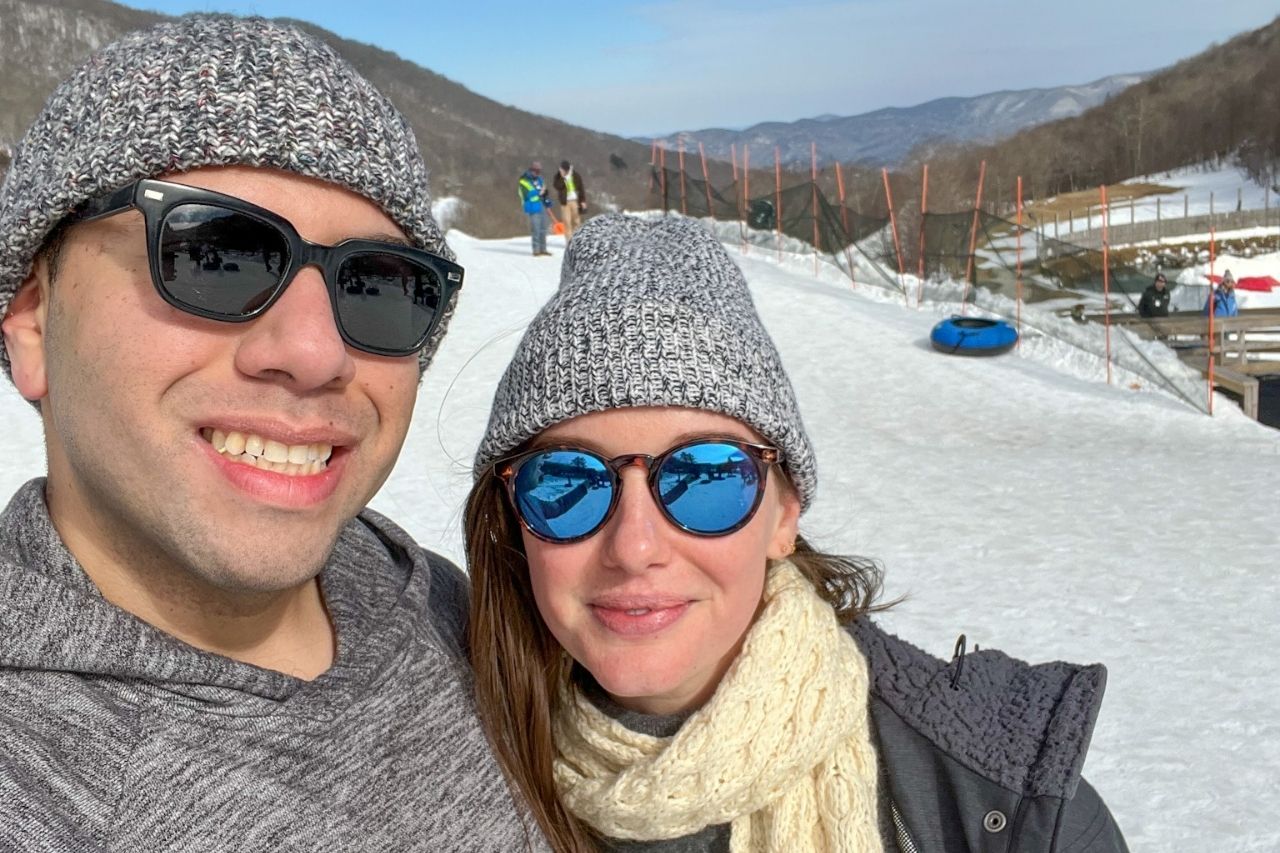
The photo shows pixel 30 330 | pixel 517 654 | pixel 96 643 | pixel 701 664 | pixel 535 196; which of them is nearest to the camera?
pixel 96 643

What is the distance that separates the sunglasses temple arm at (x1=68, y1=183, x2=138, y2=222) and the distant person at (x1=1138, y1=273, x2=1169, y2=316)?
49.0 ft

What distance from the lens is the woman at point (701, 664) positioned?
74.9 inches

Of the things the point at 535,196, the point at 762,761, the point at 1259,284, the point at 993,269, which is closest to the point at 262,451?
the point at 762,761

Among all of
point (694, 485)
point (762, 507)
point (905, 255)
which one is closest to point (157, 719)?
point (694, 485)

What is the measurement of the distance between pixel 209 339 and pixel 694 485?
90cm

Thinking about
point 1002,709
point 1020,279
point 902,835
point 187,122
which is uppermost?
point 187,122

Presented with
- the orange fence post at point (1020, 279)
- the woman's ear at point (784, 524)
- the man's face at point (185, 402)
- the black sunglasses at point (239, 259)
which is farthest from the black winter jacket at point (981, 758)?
the orange fence post at point (1020, 279)

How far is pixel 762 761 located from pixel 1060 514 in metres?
7.37

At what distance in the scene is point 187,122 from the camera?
4.95ft

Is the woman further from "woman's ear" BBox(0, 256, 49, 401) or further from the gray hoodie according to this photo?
"woman's ear" BBox(0, 256, 49, 401)

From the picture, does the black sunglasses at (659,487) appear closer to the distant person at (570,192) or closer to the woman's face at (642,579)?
the woman's face at (642,579)

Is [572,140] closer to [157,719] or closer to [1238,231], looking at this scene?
[1238,231]

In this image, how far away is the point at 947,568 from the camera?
24.2 feet

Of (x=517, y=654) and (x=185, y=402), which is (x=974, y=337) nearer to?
(x=517, y=654)
